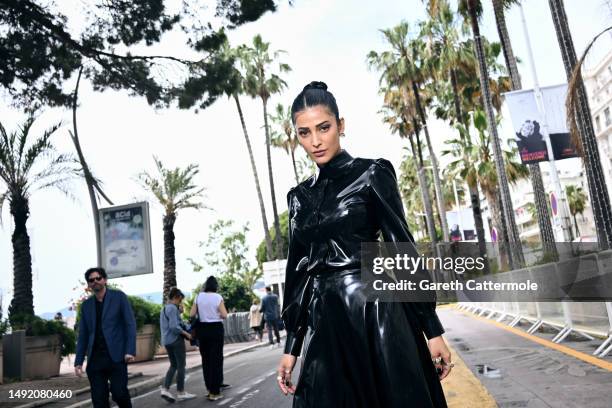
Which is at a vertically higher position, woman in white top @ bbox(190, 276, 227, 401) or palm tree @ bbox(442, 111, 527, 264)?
palm tree @ bbox(442, 111, 527, 264)

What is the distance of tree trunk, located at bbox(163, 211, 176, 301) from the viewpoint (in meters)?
28.2

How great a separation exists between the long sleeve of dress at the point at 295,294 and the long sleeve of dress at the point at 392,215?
0.36m

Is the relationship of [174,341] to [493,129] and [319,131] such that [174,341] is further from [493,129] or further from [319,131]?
[493,129]

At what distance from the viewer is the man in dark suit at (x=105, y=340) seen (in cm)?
634

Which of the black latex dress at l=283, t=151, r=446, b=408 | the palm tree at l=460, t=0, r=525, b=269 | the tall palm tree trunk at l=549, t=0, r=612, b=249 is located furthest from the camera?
the palm tree at l=460, t=0, r=525, b=269

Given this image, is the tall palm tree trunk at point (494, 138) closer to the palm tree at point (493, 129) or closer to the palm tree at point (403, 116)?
the palm tree at point (493, 129)

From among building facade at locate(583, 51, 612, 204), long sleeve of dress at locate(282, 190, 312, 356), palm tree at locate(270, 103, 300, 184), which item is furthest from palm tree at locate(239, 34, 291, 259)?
building facade at locate(583, 51, 612, 204)

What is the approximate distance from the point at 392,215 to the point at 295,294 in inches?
19.6

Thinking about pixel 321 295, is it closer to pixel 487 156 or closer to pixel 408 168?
pixel 487 156

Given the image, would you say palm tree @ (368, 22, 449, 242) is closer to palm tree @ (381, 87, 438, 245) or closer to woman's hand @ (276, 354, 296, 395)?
palm tree @ (381, 87, 438, 245)

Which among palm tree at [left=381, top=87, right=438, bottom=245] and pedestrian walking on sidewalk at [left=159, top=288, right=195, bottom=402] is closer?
pedestrian walking on sidewalk at [left=159, top=288, right=195, bottom=402]

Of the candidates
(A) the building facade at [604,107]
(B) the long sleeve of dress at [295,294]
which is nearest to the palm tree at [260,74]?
(B) the long sleeve of dress at [295,294]

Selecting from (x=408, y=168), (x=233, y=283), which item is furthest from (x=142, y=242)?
(x=408, y=168)

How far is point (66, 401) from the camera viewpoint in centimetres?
1002
